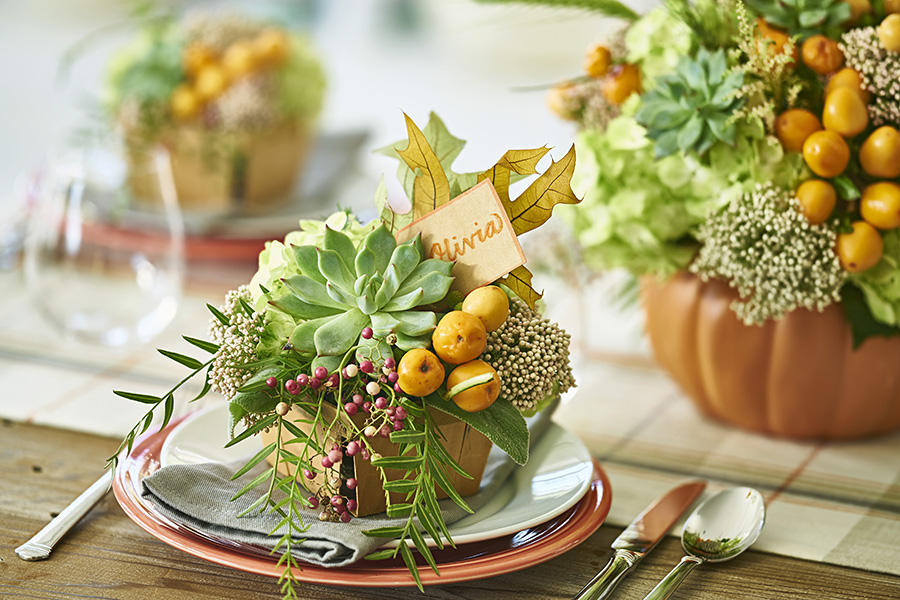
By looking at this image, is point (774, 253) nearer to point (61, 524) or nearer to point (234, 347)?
point (234, 347)

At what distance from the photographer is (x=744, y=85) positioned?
824 mm

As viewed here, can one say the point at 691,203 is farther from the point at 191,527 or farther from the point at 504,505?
the point at 191,527

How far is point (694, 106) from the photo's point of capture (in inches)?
→ 33.0

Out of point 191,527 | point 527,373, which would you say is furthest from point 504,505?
point 191,527

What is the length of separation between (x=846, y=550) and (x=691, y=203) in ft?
1.16

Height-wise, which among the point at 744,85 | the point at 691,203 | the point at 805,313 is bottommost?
the point at 805,313

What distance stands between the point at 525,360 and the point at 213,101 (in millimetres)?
1057

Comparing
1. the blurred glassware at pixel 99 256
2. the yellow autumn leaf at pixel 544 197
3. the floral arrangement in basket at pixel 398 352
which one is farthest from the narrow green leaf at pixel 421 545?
the blurred glassware at pixel 99 256

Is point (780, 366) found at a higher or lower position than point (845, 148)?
lower

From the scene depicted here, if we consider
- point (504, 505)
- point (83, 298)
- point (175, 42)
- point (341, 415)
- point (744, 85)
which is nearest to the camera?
point (341, 415)

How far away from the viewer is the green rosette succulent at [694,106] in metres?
0.82

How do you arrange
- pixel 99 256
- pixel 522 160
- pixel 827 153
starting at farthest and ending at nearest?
pixel 99 256 → pixel 827 153 → pixel 522 160

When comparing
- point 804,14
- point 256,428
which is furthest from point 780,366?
point 256,428

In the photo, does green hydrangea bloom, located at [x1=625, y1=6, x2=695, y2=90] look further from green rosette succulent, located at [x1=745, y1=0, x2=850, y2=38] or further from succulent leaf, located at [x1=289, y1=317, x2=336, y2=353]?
succulent leaf, located at [x1=289, y1=317, x2=336, y2=353]
